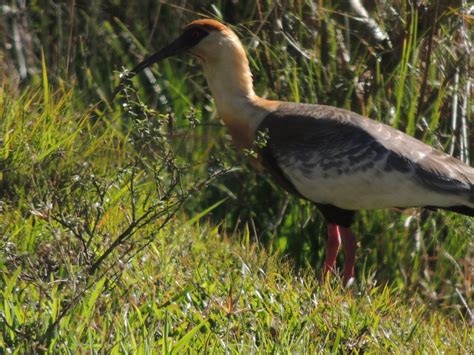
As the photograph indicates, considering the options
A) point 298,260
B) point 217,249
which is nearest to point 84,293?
point 217,249

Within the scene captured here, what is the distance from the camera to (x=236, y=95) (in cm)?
563

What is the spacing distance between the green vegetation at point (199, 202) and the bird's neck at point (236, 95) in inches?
8.1

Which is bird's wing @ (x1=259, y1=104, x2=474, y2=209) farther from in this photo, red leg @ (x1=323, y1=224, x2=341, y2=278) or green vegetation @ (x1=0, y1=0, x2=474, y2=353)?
green vegetation @ (x1=0, y1=0, x2=474, y2=353)

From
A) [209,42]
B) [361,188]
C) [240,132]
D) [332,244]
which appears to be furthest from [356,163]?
[209,42]

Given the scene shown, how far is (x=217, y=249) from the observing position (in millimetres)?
4801

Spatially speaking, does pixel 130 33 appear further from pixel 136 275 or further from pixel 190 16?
pixel 136 275

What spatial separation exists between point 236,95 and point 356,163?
779 mm

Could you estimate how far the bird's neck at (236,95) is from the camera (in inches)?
220

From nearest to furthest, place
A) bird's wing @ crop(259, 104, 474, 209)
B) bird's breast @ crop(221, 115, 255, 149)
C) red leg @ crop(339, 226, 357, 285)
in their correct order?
bird's wing @ crop(259, 104, 474, 209)
red leg @ crop(339, 226, 357, 285)
bird's breast @ crop(221, 115, 255, 149)

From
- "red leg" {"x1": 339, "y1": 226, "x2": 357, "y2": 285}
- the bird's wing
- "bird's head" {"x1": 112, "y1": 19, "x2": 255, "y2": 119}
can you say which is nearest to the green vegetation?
"red leg" {"x1": 339, "y1": 226, "x2": 357, "y2": 285}

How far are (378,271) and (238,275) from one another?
1.75 m

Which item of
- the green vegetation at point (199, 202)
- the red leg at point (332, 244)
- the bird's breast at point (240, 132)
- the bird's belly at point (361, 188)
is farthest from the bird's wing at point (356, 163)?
the green vegetation at point (199, 202)

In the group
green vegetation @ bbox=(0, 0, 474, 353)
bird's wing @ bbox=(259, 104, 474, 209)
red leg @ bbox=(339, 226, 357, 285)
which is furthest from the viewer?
red leg @ bbox=(339, 226, 357, 285)

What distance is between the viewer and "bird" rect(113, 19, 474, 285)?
5.19 m
